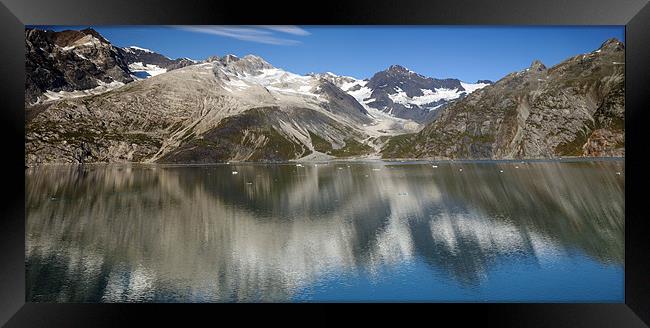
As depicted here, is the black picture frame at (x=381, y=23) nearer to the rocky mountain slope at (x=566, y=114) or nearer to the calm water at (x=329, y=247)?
the calm water at (x=329, y=247)

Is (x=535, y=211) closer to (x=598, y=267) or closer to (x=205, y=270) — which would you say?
(x=598, y=267)

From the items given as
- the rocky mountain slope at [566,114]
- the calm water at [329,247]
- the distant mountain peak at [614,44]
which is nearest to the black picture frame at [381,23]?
the calm water at [329,247]

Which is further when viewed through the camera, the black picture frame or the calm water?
the calm water

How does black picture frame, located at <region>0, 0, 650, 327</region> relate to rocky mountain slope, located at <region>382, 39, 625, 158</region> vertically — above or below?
below

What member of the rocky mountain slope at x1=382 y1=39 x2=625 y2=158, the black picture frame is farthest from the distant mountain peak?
the black picture frame

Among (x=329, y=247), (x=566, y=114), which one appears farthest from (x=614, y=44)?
(x=329, y=247)

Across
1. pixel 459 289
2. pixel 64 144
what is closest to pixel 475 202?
pixel 459 289

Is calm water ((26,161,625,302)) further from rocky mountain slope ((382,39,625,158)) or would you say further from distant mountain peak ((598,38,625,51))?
rocky mountain slope ((382,39,625,158))

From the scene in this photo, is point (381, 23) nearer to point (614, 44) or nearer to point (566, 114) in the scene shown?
point (614, 44)
